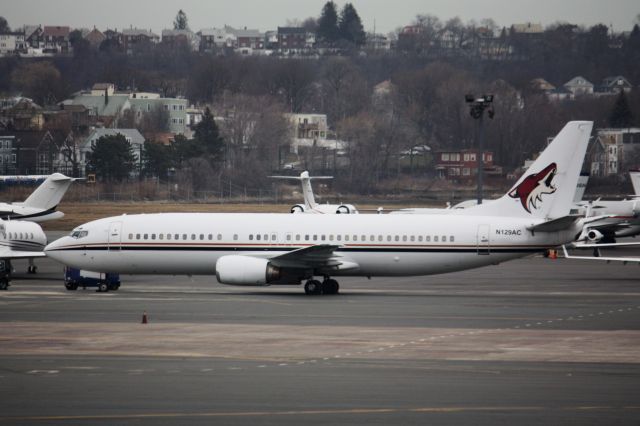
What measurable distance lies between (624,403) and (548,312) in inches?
671

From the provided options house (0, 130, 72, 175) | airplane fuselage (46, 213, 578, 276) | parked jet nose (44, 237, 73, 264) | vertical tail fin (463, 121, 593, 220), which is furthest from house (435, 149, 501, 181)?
parked jet nose (44, 237, 73, 264)

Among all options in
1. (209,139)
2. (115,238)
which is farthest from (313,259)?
(209,139)

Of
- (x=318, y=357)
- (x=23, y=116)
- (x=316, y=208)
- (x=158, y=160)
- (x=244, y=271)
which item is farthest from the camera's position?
(x=23, y=116)

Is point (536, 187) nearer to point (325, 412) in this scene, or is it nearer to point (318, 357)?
point (318, 357)

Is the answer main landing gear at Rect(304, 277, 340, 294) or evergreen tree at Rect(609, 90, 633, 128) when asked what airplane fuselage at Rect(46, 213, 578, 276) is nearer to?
main landing gear at Rect(304, 277, 340, 294)

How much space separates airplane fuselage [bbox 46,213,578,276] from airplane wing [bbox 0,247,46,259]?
577cm

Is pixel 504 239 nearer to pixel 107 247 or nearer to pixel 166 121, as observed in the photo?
pixel 107 247

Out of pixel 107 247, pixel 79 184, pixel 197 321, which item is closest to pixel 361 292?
pixel 107 247

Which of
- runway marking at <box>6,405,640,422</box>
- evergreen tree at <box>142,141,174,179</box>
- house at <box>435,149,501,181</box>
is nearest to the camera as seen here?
runway marking at <box>6,405,640,422</box>

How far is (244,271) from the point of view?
45750mm

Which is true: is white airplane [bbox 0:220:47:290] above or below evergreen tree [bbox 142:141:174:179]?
below

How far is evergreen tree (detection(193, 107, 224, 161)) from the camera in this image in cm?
14612

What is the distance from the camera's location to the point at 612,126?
178125 millimetres

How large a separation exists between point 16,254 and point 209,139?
306 feet
